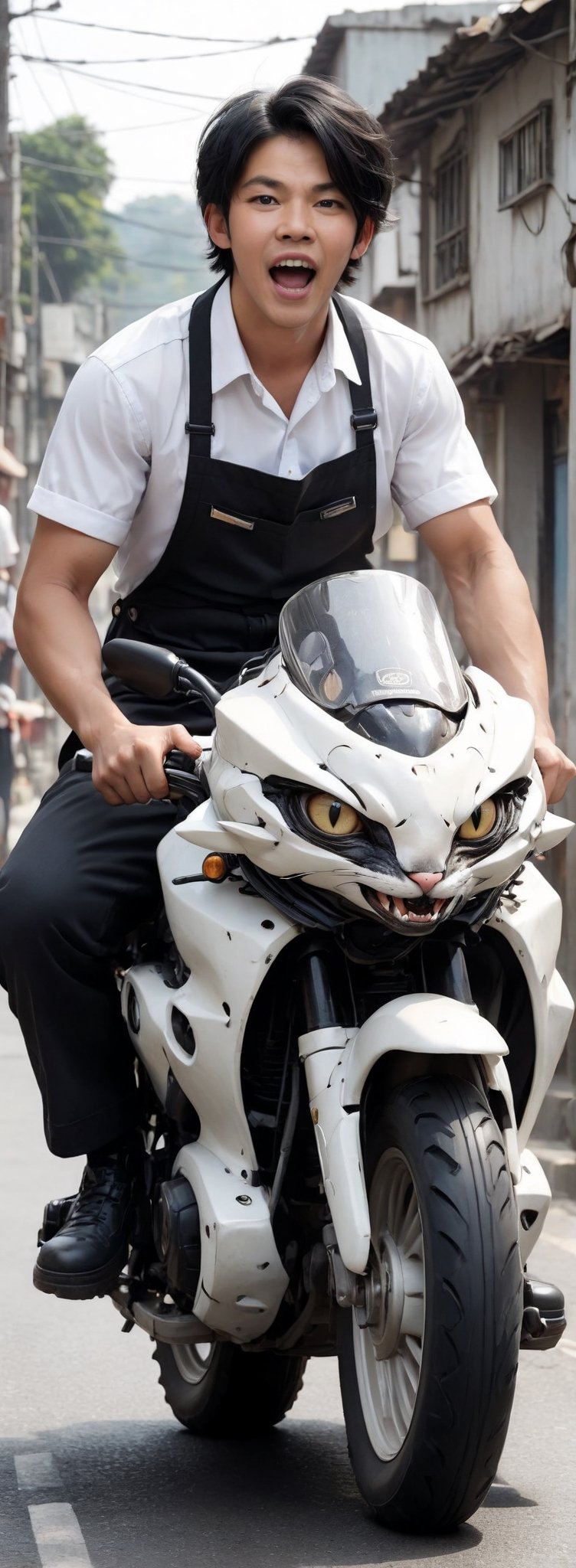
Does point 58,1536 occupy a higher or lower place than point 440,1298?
lower

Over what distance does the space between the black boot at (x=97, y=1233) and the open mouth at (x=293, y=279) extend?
1416mm

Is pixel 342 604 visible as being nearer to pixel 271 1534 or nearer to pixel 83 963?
pixel 83 963

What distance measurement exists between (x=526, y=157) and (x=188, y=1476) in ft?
44.4

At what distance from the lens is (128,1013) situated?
3367mm

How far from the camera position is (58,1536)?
3.14 m

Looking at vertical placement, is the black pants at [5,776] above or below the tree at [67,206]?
below

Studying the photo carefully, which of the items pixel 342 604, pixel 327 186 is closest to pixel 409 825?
pixel 342 604

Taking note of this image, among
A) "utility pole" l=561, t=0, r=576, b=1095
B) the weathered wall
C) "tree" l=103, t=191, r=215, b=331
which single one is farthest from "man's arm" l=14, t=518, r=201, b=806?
"tree" l=103, t=191, r=215, b=331

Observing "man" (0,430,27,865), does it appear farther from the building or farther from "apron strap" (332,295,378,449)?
the building

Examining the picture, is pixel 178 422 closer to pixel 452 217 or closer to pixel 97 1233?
pixel 97 1233

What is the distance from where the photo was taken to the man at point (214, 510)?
10.9 ft

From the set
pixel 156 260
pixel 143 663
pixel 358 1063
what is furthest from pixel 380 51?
pixel 156 260

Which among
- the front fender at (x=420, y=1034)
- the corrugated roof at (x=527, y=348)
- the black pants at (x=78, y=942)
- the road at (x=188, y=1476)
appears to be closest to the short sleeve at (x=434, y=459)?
the black pants at (x=78, y=942)

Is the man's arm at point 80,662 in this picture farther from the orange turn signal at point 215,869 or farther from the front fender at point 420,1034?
the front fender at point 420,1034
